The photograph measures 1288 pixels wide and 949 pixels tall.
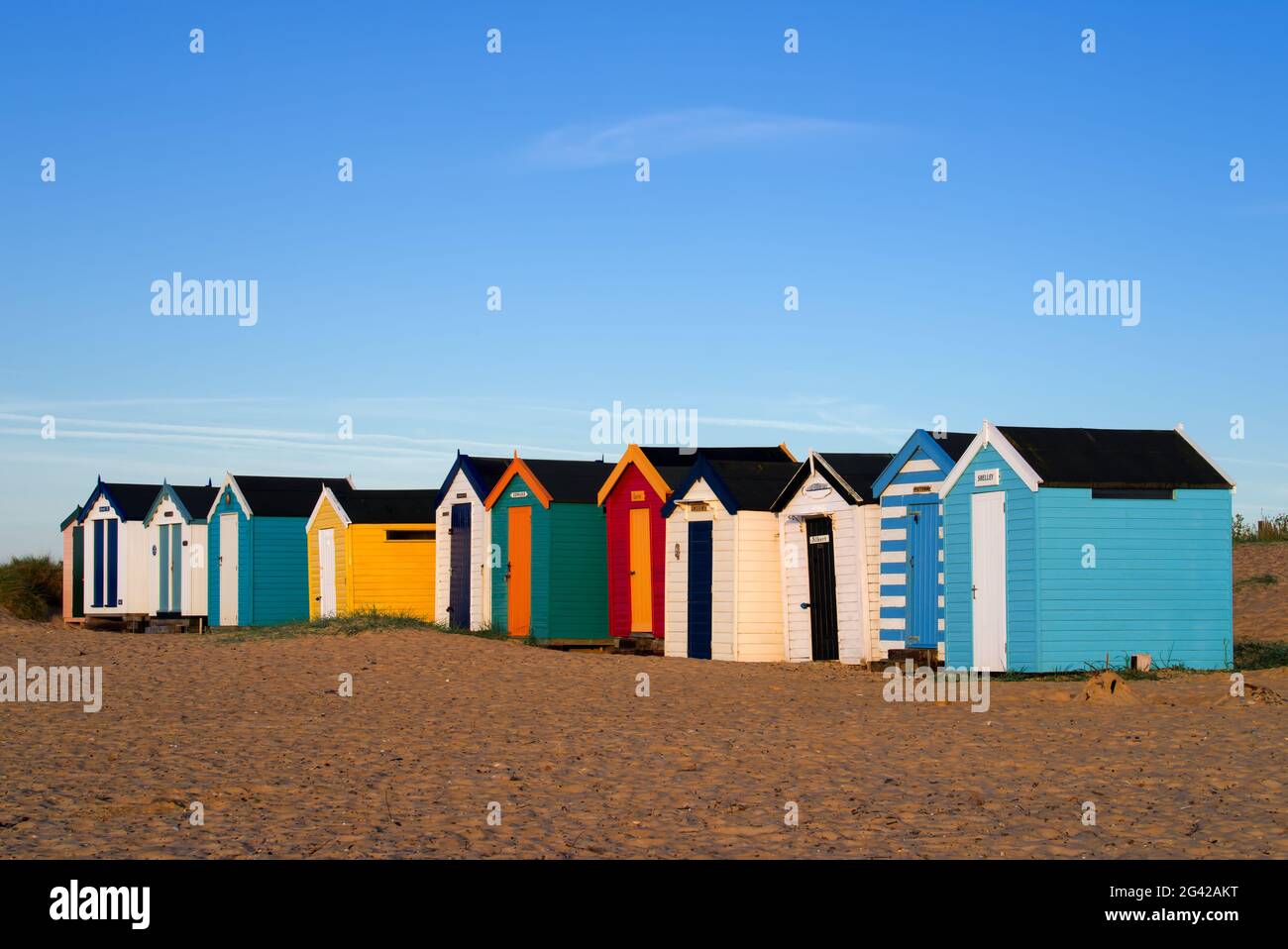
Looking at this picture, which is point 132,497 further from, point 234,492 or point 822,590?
point 822,590

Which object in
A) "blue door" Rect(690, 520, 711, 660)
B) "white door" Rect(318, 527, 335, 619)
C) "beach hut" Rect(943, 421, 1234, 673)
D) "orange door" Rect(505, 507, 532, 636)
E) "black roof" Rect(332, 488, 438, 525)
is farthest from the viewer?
"white door" Rect(318, 527, 335, 619)

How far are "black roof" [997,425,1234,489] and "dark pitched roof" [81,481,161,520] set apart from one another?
28225 mm

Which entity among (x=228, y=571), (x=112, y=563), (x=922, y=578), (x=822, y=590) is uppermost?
(x=112, y=563)

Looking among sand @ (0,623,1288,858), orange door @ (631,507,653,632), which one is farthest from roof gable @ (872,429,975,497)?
orange door @ (631,507,653,632)

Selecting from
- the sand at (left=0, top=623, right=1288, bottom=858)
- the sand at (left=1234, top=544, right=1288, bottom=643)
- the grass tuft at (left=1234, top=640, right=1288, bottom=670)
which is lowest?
the sand at (left=0, top=623, right=1288, bottom=858)

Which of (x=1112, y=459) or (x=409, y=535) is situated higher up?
(x=1112, y=459)

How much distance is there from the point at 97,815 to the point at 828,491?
15995 millimetres

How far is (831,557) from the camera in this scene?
81.7 ft

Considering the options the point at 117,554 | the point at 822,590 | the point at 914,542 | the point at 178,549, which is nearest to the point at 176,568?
the point at 178,549

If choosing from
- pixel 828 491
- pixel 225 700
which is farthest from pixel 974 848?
pixel 828 491

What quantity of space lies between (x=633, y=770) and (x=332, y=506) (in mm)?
23394

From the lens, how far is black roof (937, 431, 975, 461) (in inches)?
895

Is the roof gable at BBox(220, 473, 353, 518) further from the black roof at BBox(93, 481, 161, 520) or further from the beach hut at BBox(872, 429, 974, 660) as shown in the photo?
the beach hut at BBox(872, 429, 974, 660)
